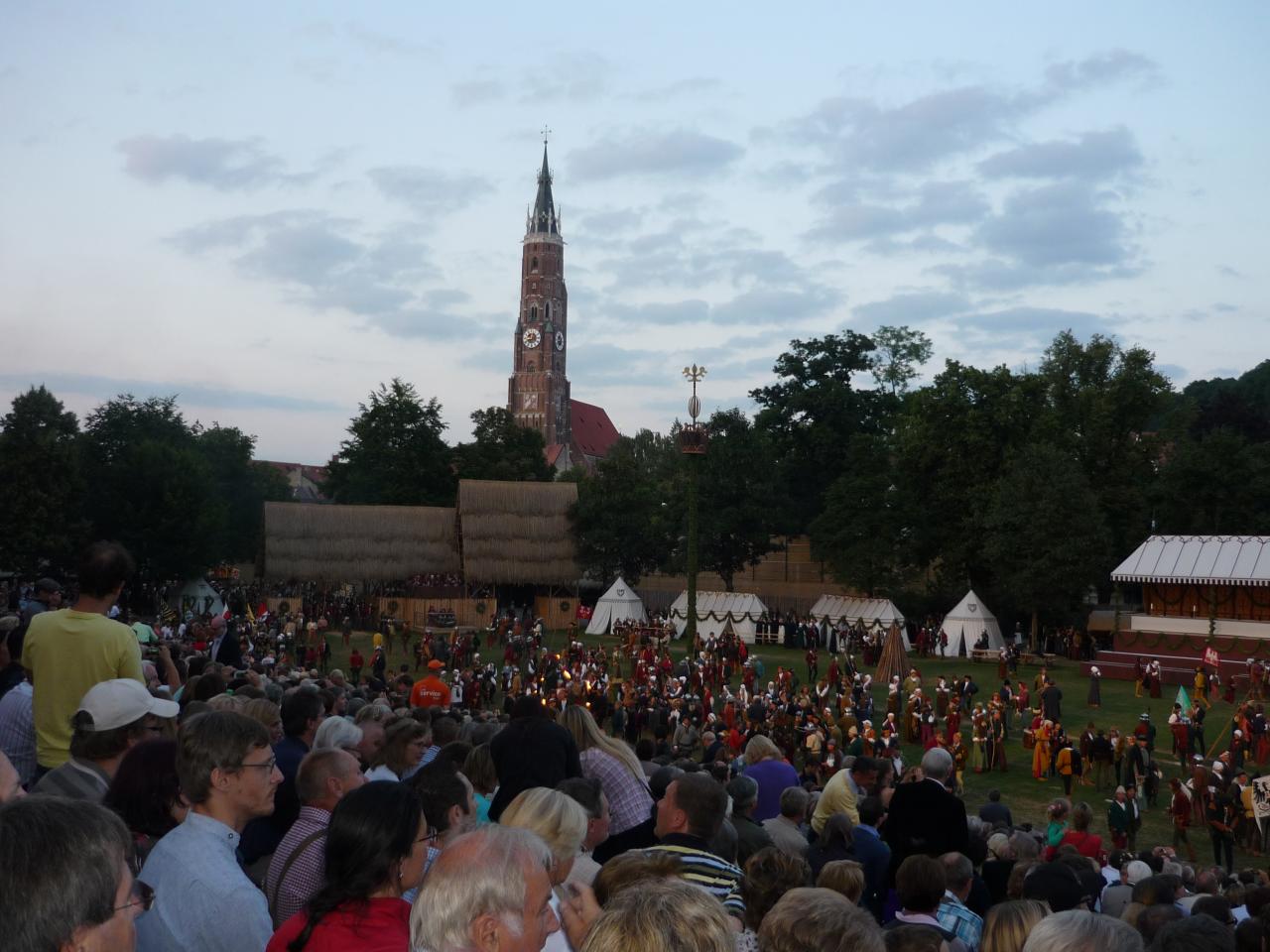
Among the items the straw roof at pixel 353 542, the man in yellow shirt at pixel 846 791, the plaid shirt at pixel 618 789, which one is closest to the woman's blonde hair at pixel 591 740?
the plaid shirt at pixel 618 789

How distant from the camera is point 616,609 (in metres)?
44.6

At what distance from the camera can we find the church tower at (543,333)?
372ft

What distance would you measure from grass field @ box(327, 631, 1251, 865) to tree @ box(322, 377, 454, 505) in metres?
18.2

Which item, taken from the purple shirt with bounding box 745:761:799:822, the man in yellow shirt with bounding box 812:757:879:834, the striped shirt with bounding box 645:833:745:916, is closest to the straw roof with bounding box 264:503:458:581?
the purple shirt with bounding box 745:761:799:822

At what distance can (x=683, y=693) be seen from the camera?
25531mm

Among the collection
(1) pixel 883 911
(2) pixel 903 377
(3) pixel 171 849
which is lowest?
(1) pixel 883 911

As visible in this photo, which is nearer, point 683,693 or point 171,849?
point 171,849

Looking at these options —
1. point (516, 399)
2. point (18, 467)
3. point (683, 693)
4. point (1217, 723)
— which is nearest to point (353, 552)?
point (18, 467)

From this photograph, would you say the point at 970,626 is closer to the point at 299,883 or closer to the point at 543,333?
the point at 299,883

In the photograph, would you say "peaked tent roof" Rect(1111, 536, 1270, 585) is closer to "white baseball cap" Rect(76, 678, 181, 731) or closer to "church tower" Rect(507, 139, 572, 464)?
"white baseball cap" Rect(76, 678, 181, 731)

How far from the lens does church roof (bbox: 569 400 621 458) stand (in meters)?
118

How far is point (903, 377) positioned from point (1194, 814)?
1708 inches

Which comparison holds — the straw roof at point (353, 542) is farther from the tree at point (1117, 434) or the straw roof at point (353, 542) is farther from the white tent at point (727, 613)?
the tree at point (1117, 434)

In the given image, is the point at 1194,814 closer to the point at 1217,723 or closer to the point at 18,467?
the point at 1217,723
